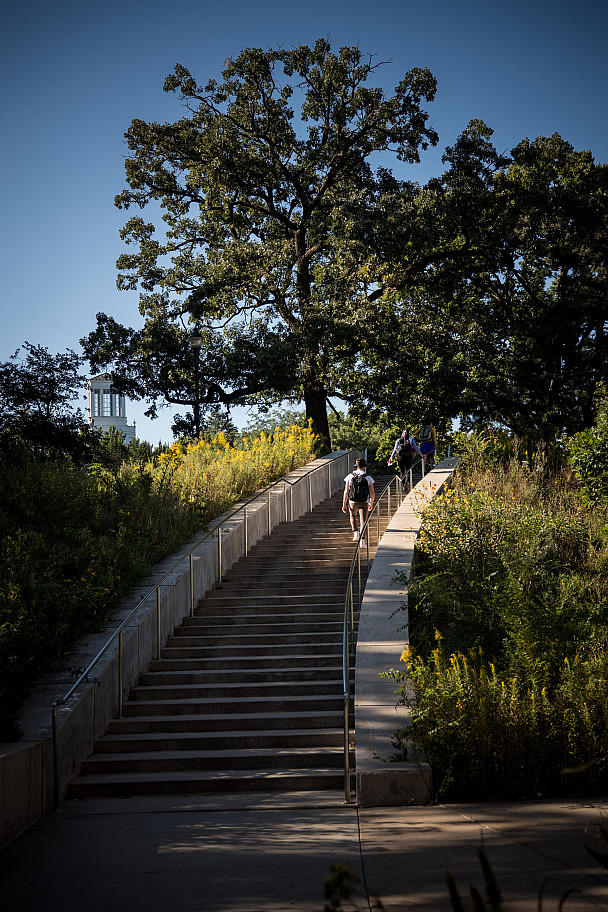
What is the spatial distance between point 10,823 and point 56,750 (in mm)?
1011

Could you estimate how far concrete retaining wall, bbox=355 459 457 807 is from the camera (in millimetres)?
7031

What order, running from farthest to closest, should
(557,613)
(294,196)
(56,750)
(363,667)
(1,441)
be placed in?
(294,196) < (1,441) < (363,667) < (557,613) < (56,750)

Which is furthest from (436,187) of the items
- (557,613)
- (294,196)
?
(557,613)

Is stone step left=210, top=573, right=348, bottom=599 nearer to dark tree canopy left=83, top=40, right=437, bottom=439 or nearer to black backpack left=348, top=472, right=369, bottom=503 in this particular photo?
black backpack left=348, top=472, right=369, bottom=503

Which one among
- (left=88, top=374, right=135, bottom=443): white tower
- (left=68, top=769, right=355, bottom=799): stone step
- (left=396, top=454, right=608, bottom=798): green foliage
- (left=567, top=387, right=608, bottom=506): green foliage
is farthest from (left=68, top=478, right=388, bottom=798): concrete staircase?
(left=88, top=374, right=135, bottom=443): white tower

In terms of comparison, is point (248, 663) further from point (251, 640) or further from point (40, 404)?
point (40, 404)

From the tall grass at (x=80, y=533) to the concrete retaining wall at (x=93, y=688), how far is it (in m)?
0.24

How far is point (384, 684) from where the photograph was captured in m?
8.63

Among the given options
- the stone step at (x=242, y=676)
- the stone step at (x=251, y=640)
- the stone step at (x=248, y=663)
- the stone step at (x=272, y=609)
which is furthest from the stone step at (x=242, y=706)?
the stone step at (x=272, y=609)

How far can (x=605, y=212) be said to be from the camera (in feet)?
85.9

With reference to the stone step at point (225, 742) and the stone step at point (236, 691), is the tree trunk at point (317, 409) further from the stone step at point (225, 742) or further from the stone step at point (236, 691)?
the stone step at point (225, 742)

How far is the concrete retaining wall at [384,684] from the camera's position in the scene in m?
7.03

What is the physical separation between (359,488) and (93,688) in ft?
24.1

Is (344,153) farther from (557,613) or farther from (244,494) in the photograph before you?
(557,613)
